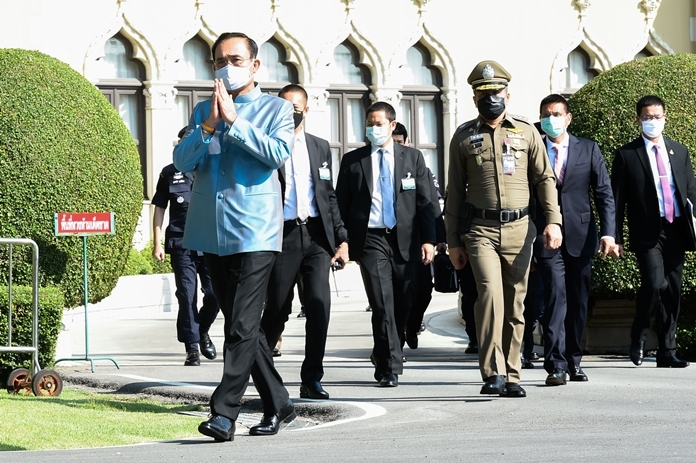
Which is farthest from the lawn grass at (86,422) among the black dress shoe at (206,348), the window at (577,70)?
the window at (577,70)

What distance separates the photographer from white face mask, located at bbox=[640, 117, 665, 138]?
38.3 feet

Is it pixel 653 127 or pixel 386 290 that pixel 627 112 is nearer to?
pixel 653 127

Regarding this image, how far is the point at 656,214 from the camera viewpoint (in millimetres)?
11586

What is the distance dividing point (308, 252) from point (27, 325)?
2.65 m

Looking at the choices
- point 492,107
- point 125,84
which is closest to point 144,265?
point 125,84

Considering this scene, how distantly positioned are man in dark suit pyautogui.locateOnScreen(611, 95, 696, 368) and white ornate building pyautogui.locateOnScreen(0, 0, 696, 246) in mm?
13745

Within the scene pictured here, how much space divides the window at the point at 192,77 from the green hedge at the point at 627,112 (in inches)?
501

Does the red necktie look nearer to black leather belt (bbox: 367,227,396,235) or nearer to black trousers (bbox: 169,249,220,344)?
black leather belt (bbox: 367,227,396,235)

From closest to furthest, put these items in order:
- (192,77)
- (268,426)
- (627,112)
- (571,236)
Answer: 1. (268,426)
2. (571,236)
3. (627,112)
4. (192,77)

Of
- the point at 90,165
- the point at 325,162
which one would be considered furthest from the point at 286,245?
the point at 90,165

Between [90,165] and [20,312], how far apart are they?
7.39ft

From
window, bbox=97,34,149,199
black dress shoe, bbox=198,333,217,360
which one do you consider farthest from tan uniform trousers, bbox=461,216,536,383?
window, bbox=97,34,149,199

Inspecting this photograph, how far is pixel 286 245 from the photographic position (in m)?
9.65

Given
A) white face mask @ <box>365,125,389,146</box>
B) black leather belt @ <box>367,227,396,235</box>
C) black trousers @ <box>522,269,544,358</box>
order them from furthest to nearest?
black trousers @ <box>522,269,544,358</box>
white face mask @ <box>365,125,389,146</box>
black leather belt @ <box>367,227,396,235</box>
